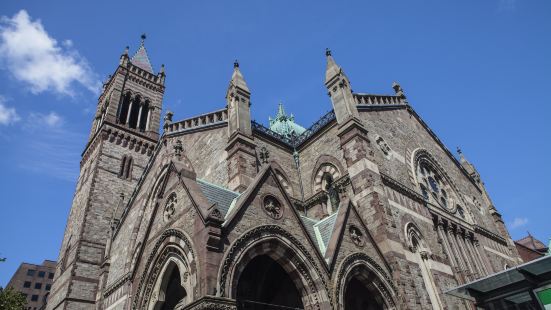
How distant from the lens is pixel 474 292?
1206 centimetres

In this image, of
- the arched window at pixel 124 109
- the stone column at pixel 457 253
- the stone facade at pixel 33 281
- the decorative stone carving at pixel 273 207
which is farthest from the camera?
the stone facade at pixel 33 281

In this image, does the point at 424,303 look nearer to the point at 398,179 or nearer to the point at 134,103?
the point at 398,179

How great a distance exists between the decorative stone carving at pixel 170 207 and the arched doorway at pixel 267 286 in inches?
115

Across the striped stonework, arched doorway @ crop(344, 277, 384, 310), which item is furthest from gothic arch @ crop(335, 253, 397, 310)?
the striped stonework

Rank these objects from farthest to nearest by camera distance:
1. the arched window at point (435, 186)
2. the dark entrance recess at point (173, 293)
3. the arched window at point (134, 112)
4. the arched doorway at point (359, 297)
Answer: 1. the arched window at point (134, 112)
2. the arched window at point (435, 186)
3. the arched doorway at point (359, 297)
4. the dark entrance recess at point (173, 293)

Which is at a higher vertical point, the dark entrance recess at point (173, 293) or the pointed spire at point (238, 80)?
the pointed spire at point (238, 80)

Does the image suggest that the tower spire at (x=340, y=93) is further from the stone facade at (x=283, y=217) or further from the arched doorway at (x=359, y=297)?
the arched doorway at (x=359, y=297)

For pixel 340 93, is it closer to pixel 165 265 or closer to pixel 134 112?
pixel 165 265

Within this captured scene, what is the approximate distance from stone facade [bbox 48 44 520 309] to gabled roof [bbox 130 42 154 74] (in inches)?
375

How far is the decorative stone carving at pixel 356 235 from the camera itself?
1426cm

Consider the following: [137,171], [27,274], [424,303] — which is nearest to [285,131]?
[137,171]

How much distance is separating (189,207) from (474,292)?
28.6ft

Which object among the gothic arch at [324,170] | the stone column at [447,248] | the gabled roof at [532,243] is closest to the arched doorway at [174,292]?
the gothic arch at [324,170]

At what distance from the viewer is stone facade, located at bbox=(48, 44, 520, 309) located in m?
11.6
